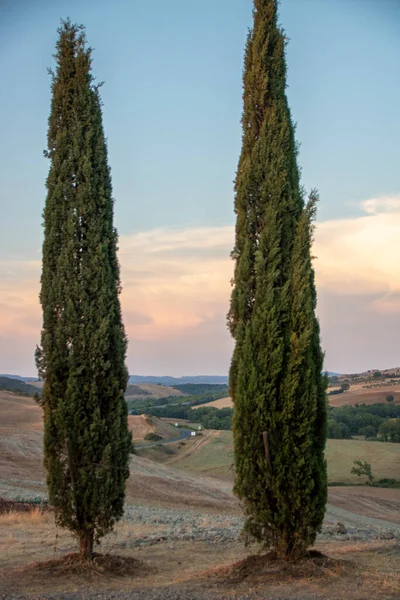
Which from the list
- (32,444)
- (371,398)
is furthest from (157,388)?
(32,444)

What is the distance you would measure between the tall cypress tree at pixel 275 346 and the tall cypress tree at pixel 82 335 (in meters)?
2.24

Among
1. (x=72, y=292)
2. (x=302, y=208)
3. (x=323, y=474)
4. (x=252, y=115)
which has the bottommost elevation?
(x=323, y=474)

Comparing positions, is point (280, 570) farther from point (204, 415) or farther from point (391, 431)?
point (204, 415)

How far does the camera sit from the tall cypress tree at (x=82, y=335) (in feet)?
34.3

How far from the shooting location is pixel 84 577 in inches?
387

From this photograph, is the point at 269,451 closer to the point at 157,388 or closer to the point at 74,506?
the point at 74,506

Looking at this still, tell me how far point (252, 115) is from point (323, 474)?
675 centimetres

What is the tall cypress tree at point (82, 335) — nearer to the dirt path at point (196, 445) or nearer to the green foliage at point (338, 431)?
the dirt path at point (196, 445)

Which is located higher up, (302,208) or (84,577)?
(302,208)

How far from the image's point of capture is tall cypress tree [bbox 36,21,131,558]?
1045 centimetres

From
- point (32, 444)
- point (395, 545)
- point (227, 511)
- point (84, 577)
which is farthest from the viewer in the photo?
point (32, 444)

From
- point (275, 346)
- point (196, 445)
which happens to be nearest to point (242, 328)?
point (275, 346)

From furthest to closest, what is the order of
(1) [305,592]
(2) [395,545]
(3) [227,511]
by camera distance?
(3) [227,511] < (2) [395,545] < (1) [305,592]

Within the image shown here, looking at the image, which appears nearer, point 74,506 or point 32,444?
point 74,506
